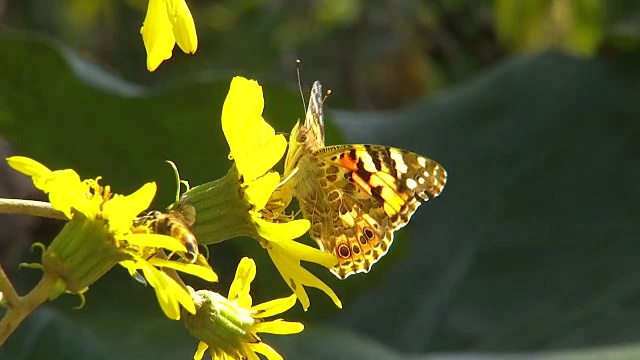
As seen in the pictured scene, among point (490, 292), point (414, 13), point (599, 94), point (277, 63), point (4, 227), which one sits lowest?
point (4, 227)

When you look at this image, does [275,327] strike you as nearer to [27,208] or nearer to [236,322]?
[236,322]

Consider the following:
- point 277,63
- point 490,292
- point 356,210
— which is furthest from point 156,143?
point 277,63

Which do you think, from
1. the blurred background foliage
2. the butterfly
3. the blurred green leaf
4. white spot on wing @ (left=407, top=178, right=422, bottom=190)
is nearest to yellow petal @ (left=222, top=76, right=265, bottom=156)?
the butterfly

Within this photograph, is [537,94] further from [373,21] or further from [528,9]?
[373,21]

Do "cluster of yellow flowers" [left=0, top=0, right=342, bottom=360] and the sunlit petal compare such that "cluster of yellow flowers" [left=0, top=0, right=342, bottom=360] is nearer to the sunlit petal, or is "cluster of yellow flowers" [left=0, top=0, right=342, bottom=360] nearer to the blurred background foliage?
the sunlit petal

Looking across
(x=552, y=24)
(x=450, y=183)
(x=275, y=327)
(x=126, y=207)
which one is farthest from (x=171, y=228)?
(x=552, y=24)

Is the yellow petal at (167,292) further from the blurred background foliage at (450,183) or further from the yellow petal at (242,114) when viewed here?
the blurred background foliage at (450,183)
